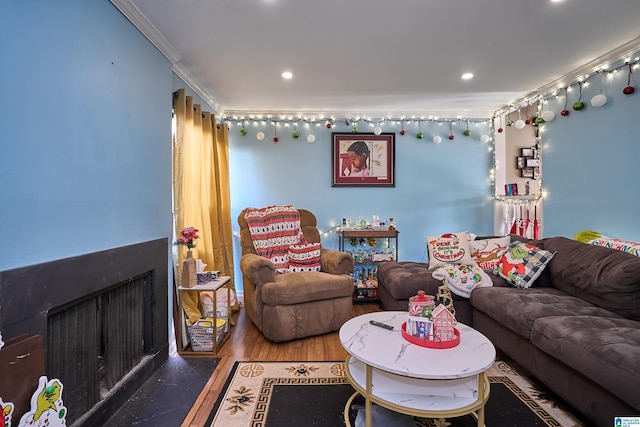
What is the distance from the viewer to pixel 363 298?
3.77 meters

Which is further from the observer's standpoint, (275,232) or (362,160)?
(362,160)

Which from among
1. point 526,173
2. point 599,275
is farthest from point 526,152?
point 599,275

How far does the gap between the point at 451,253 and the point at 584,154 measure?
56.7 inches

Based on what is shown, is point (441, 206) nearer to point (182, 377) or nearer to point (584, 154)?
point (584, 154)

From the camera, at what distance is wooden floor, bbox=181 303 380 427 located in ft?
6.81

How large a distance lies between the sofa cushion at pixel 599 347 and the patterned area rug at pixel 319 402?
12.8 inches

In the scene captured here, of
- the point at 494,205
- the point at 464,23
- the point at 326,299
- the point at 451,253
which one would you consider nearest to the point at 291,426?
the point at 326,299

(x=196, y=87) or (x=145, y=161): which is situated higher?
(x=196, y=87)

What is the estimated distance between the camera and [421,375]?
1.30 metres

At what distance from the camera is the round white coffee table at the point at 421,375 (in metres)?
1.33

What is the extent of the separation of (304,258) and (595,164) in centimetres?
273

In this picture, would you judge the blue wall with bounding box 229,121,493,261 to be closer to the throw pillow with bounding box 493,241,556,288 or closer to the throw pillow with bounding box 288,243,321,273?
the throw pillow with bounding box 288,243,321,273

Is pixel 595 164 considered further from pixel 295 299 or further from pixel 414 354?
pixel 295 299

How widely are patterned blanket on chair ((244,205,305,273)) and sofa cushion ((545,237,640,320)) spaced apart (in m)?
2.31
